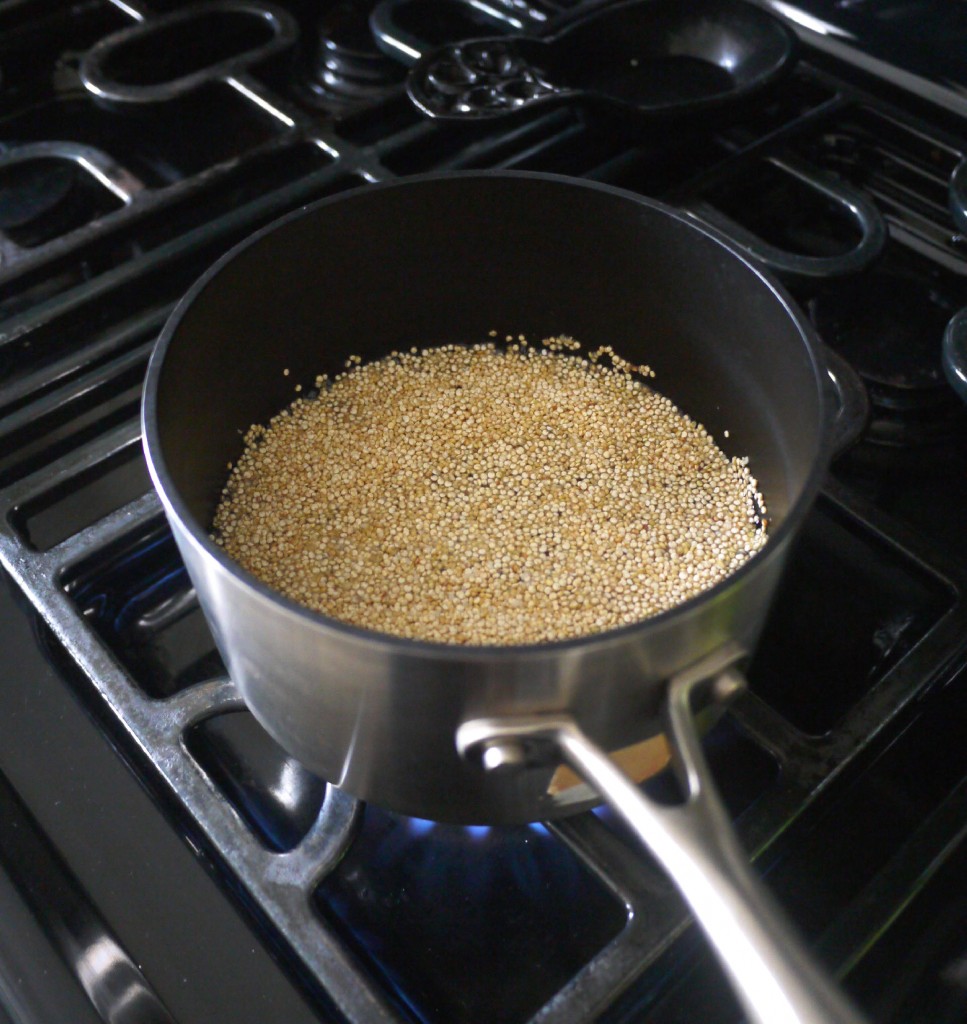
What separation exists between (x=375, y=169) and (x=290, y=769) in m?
0.48

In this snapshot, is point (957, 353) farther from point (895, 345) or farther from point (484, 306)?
point (484, 306)

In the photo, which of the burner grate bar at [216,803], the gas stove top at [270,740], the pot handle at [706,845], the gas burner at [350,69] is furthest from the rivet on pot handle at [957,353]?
the gas burner at [350,69]

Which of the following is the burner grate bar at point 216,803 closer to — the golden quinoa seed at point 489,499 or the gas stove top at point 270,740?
the gas stove top at point 270,740

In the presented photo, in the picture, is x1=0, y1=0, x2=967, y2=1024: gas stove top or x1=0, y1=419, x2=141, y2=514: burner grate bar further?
x1=0, y1=419, x2=141, y2=514: burner grate bar

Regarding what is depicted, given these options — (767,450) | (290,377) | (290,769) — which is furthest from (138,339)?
(767,450)

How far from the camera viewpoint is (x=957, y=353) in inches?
24.6

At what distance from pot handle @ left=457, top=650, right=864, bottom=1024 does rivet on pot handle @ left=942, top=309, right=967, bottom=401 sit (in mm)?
281

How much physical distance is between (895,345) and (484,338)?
12.4 inches

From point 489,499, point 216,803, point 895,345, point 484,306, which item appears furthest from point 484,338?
point 216,803

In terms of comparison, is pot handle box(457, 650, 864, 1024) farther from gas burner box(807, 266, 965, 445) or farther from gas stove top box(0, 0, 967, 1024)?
gas burner box(807, 266, 965, 445)

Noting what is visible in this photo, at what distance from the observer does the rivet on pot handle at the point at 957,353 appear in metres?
0.62

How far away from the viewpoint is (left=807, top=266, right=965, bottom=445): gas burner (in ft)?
2.41

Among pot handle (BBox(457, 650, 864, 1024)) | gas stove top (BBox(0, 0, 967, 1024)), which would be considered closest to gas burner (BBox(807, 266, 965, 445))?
gas stove top (BBox(0, 0, 967, 1024))

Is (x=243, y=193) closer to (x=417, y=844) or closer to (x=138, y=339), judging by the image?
(x=138, y=339)
